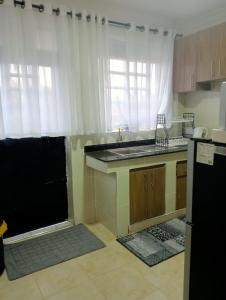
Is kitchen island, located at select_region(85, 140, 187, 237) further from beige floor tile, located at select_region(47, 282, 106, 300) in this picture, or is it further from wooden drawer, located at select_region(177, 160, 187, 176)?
beige floor tile, located at select_region(47, 282, 106, 300)

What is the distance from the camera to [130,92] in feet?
9.37

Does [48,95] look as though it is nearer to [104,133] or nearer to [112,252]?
[104,133]

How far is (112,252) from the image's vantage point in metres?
2.32

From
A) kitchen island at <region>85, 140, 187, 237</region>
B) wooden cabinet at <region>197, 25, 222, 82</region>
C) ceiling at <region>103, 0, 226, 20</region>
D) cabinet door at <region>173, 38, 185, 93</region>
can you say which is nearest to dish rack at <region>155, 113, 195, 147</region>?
kitchen island at <region>85, 140, 187, 237</region>

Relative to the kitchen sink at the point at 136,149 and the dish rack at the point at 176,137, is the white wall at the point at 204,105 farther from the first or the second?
the kitchen sink at the point at 136,149

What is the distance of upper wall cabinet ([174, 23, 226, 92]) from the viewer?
2672mm

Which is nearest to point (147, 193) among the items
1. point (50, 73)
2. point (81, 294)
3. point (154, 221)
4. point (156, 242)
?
point (154, 221)

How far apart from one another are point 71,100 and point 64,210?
1321mm

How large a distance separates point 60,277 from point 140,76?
7.60 ft

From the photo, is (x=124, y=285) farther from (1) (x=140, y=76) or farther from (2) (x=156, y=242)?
(1) (x=140, y=76)

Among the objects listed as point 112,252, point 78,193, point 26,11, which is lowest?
point 112,252

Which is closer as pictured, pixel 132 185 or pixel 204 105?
pixel 132 185

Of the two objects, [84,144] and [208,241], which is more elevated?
[84,144]

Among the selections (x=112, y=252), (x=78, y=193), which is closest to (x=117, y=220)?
(x=112, y=252)
